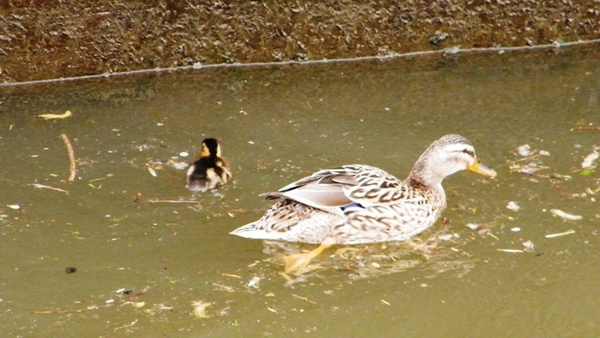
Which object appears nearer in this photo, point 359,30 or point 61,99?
point 61,99

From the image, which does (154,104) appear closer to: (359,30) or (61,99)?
(61,99)

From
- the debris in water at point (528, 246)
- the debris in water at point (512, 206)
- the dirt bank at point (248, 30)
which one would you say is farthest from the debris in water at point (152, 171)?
the debris in water at point (528, 246)

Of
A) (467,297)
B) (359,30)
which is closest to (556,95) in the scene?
(359,30)

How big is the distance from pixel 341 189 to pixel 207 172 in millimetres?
861

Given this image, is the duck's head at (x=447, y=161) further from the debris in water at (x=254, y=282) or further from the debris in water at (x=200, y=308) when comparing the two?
the debris in water at (x=200, y=308)

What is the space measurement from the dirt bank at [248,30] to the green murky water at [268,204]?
21cm

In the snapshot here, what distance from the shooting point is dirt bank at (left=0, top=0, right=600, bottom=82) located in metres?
7.52

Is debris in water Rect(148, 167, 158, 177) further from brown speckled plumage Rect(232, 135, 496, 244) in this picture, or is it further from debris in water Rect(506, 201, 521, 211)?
debris in water Rect(506, 201, 521, 211)

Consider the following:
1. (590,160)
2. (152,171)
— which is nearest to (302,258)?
(152,171)

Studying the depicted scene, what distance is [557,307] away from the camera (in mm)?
4582

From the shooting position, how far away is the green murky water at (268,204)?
179 inches

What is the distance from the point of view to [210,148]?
6.04 meters

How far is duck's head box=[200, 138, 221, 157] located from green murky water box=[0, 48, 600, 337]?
21 centimetres

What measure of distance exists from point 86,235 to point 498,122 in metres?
3.08
